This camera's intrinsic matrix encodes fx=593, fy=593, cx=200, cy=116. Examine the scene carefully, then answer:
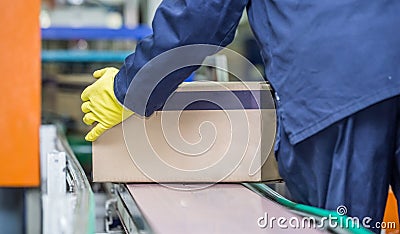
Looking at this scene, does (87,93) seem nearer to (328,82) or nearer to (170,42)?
(170,42)

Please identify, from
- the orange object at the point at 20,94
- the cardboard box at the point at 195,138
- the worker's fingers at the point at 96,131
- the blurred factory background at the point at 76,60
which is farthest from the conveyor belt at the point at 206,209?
the blurred factory background at the point at 76,60

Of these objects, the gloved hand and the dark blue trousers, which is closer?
the dark blue trousers

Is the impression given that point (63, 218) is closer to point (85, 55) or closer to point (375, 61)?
point (375, 61)

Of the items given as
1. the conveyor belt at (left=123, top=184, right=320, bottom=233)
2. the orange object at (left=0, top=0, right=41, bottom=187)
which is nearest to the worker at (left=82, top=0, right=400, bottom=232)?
the conveyor belt at (left=123, top=184, right=320, bottom=233)

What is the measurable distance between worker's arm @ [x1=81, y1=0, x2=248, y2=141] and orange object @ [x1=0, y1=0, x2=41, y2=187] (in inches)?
22.5

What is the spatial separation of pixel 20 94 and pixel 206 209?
3.27 ft

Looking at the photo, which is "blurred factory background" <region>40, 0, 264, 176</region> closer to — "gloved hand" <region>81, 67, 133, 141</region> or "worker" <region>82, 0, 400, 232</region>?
"gloved hand" <region>81, 67, 133, 141</region>

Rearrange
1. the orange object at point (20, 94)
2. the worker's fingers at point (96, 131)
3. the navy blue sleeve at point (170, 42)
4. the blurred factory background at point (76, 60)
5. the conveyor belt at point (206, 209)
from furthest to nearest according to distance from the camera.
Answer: the blurred factory background at point (76, 60)
the orange object at point (20, 94)
the worker's fingers at point (96, 131)
the navy blue sleeve at point (170, 42)
the conveyor belt at point (206, 209)

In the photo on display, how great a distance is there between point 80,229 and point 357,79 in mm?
596

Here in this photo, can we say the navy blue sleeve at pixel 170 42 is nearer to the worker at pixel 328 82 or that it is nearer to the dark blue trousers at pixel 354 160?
the worker at pixel 328 82

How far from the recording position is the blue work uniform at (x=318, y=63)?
1.16 meters

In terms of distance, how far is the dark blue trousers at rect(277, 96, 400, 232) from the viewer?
1.18 metres

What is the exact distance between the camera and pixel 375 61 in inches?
45.4

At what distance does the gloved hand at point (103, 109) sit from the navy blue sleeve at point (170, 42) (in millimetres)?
33
